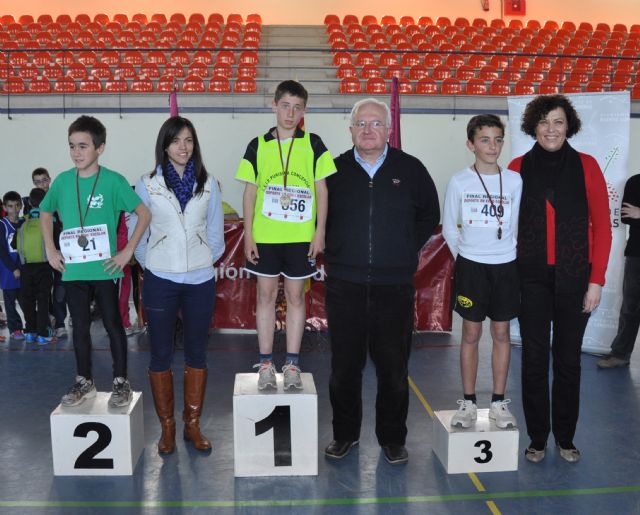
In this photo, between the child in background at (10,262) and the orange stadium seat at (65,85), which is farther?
the orange stadium seat at (65,85)

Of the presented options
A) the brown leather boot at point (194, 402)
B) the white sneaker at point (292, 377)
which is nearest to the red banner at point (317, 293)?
the brown leather boot at point (194, 402)

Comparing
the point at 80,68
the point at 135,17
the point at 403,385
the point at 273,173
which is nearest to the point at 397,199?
the point at 273,173

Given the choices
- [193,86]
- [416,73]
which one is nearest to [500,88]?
[416,73]

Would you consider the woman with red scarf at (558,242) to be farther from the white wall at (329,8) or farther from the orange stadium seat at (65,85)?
the white wall at (329,8)

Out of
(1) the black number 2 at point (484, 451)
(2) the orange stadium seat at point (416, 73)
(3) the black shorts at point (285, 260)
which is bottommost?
(1) the black number 2 at point (484, 451)

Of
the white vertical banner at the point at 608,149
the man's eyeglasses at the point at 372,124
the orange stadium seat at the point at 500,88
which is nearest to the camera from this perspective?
the man's eyeglasses at the point at 372,124

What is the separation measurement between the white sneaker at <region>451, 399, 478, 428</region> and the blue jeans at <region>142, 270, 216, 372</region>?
48.0 inches

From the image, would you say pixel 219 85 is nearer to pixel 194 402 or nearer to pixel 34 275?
pixel 34 275

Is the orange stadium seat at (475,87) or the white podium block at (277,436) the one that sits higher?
the orange stadium seat at (475,87)

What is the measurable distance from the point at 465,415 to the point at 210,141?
7509 millimetres

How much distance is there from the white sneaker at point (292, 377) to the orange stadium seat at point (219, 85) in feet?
26.2

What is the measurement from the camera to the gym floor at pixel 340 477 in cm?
261

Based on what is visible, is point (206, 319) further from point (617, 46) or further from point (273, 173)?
point (617, 46)

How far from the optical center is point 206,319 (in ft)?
9.91
